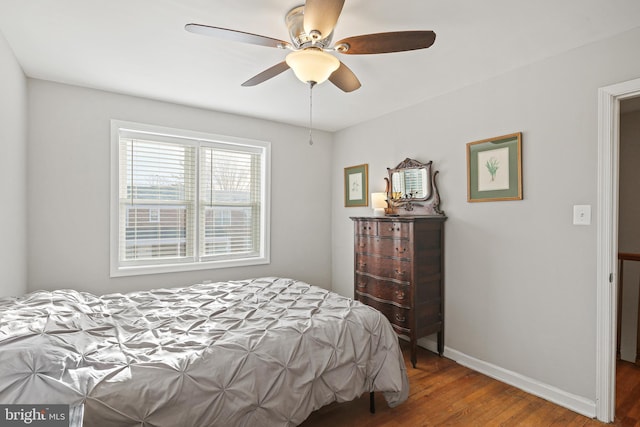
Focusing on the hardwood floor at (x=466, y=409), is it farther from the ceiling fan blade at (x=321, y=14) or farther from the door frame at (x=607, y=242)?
the ceiling fan blade at (x=321, y=14)

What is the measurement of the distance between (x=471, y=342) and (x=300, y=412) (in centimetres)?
188

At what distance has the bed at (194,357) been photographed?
127cm

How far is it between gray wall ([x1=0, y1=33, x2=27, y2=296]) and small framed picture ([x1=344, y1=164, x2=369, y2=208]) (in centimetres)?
319

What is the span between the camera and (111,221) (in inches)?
120

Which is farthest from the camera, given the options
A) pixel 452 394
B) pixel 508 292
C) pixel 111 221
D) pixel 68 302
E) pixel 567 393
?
pixel 111 221

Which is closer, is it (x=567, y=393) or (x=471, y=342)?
(x=567, y=393)

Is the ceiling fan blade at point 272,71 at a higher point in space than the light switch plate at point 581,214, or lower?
higher

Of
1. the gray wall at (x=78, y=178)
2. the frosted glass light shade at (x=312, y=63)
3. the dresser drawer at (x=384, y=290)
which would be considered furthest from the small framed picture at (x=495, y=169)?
the gray wall at (x=78, y=178)

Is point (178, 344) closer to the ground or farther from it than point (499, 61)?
closer to the ground

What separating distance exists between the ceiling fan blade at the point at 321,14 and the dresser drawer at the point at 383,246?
188 cm

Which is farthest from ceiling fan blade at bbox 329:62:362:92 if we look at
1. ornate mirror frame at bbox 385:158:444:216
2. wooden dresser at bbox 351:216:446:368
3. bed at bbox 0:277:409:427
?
bed at bbox 0:277:409:427

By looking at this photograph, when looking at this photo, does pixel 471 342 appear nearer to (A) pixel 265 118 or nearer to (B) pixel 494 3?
(B) pixel 494 3

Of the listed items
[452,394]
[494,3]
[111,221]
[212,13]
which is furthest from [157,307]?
[494,3]

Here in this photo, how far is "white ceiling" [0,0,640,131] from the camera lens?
5.93 feet
